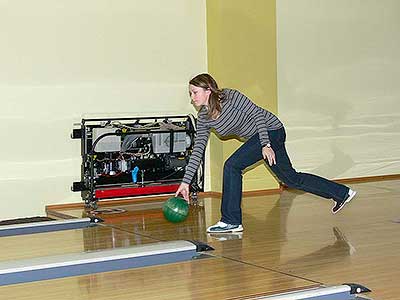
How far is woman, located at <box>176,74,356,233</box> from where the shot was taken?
5.64 meters

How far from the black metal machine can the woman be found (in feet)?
5.60

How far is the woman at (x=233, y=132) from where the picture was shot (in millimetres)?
5641

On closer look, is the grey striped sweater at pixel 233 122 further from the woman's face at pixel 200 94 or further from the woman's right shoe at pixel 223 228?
the woman's right shoe at pixel 223 228

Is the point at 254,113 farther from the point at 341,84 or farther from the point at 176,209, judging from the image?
the point at 341,84

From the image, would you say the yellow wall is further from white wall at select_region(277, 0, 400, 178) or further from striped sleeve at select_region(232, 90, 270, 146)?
striped sleeve at select_region(232, 90, 270, 146)

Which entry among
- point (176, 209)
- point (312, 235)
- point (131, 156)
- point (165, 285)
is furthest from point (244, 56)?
point (165, 285)

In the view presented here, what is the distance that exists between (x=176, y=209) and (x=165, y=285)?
6.34ft

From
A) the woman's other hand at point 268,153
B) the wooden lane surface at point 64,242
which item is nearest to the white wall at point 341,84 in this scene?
the woman's other hand at point 268,153

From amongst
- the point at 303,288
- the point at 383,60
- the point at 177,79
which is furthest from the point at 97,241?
the point at 383,60

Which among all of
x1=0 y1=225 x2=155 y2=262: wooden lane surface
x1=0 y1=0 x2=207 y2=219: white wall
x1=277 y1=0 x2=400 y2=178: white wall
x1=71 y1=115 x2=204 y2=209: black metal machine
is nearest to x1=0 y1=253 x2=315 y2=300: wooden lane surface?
x1=0 y1=225 x2=155 y2=262: wooden lane surface

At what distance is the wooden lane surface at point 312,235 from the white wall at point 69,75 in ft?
4.02

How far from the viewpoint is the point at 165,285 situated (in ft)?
14.0

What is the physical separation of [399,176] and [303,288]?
228 inches

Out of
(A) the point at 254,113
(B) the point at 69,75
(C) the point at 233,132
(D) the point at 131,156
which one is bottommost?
(D) the point at 131,156
